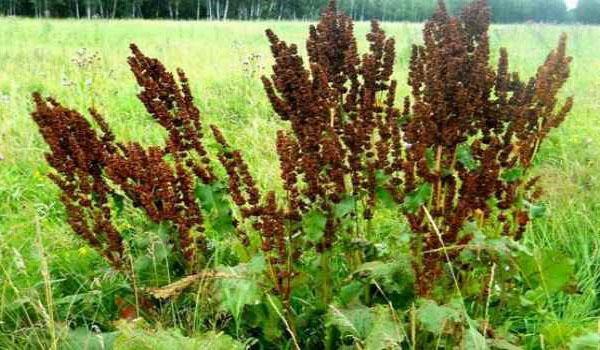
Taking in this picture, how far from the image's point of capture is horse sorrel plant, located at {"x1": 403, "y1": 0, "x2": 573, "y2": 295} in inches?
85.1

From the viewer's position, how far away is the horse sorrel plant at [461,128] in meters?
2.16

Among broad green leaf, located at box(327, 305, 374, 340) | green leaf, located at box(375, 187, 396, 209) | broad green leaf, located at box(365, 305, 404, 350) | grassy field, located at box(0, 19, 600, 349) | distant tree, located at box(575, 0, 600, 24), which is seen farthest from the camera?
distant tree, located at box(575, 0, 600, 24)

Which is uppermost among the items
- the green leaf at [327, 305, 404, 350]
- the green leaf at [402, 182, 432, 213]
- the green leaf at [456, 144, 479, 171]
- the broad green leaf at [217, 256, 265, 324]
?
the green leaf at [456, 144, 479, 171]

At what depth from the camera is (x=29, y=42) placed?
40.9ft

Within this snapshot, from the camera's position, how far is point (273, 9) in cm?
5116

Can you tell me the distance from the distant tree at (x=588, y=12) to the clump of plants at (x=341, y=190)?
3375 inches

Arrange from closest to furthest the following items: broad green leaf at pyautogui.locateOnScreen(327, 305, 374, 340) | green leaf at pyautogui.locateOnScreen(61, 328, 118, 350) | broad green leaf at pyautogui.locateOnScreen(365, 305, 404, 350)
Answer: broad green leaf at pyautogui.locateOnScreen(365, 305, 404, 350)
broad green leaf at pyautogui.locateOnScreen(327, 305, 374, 340)
green leaf at pyautogui.locateOnScreen(61, 328, 118, 350)

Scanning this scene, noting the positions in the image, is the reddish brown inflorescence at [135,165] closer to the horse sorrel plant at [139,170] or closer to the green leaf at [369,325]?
the horse sorrel plant at [139,170]

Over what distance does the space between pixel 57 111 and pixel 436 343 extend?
1597 mm

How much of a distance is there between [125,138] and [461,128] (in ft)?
12.1

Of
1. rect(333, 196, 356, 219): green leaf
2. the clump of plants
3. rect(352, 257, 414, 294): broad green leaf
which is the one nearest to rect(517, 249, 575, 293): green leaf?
the clump of plants

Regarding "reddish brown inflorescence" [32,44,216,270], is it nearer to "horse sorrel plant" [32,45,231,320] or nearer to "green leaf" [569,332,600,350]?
"horse sorrel plant" [32,45,231,320]

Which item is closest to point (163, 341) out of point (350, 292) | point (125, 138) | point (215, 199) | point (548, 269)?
point (215, 199)

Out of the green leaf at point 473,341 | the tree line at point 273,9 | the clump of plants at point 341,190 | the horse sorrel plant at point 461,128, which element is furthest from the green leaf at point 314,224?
the tree line at point 273,9
